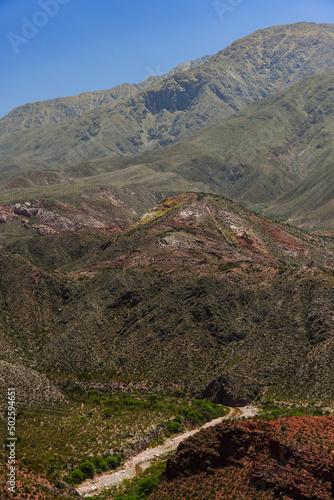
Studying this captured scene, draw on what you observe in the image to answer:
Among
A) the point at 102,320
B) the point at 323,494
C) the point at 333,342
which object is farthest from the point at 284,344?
the point at 323,494

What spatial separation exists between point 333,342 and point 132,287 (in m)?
43.3

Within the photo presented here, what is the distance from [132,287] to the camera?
105125mm

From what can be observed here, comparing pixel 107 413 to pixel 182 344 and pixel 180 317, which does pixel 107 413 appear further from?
pixel 180 317

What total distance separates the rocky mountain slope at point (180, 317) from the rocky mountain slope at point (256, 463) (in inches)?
1046

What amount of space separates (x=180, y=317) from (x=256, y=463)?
2064 inches

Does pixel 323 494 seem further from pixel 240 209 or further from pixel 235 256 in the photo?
pixel 240 209

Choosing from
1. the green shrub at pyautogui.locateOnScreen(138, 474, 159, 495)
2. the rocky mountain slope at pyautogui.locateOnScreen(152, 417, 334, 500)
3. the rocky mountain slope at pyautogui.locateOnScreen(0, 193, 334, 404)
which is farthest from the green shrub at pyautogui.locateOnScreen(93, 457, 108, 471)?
the rocky mountain slope at pyautogui.locateOnScreen(0, 193, 334, 404)

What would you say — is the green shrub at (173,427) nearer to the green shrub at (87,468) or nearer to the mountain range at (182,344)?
the mountain range at (182,344)

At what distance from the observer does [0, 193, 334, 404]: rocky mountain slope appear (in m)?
75.0

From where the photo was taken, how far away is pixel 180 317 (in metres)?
90.7

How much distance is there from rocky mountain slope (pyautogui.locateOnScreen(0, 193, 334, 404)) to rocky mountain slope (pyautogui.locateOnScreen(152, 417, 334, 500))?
26573 mm

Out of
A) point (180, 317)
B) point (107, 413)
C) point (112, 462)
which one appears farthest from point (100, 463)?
point (180, 317)

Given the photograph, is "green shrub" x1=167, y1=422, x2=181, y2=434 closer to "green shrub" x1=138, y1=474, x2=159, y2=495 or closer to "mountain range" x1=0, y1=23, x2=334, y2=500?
"mountain range" x1=0, y1=23, x2=334, y2=500

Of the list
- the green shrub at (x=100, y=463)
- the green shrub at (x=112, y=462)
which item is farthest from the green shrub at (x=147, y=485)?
the green shrub at (x=112, y=462)
